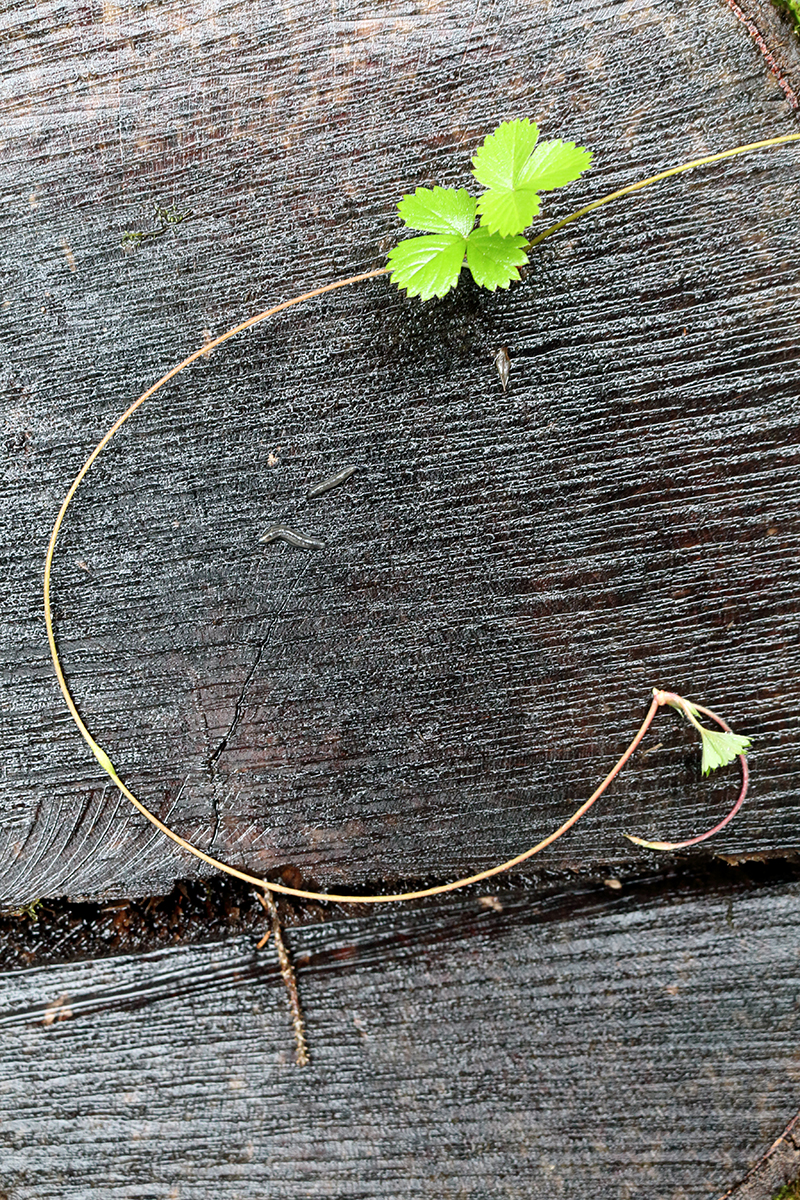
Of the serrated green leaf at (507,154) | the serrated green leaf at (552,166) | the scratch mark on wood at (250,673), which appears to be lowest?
the scratch mark on wood at (250,673)

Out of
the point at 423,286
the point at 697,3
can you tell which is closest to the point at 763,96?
the point at 697,3

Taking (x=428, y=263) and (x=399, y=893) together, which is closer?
(x=428, y=263)

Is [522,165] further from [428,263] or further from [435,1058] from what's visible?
[435,1058]

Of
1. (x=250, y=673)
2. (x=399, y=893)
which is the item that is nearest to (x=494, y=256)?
(x=250, y=673)

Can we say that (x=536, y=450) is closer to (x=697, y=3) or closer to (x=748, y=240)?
(x=748, y=240)

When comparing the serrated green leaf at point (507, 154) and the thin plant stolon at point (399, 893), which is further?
the thin plant stolon at point (399, 893)

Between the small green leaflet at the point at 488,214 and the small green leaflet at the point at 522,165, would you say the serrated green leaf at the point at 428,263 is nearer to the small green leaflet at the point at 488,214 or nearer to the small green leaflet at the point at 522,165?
the small green leaflet at the point at 488,214

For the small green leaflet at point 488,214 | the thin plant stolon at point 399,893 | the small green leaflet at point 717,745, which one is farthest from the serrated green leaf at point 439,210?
the small green leaflet at point 717,745
